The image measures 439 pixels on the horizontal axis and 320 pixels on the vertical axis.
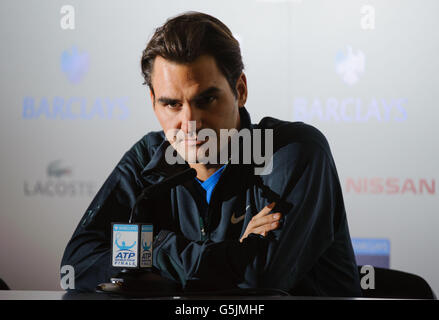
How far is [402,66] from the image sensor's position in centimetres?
246

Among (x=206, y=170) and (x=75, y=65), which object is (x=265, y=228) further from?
(x=75, y=65)

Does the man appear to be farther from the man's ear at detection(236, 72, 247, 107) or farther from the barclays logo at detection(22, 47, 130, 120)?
the barclays logo at detection(22, 47, 130, 120)

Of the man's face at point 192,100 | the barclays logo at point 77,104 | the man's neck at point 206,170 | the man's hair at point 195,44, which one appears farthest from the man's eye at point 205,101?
the barclays logo at point 77,104

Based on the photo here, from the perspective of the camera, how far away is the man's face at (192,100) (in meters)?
2.39

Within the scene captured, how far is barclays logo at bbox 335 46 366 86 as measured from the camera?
2.46 metres

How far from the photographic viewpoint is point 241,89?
248 cm

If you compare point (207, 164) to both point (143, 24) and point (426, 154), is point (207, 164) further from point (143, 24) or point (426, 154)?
point (426, 154)

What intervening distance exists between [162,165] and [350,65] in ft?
3.47

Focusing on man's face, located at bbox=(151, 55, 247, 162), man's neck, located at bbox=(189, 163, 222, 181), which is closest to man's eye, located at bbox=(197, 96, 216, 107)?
man's face, located at bbox=(151, 55, 247, 162)

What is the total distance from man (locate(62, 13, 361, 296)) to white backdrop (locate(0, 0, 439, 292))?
0.28 feet

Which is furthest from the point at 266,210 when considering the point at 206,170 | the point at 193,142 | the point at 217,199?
the point at 193,142

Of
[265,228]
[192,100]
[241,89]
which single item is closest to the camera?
[265,228]

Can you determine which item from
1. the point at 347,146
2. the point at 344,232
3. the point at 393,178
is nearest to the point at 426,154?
the point at 393,178

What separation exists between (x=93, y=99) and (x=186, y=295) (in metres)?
1.40
